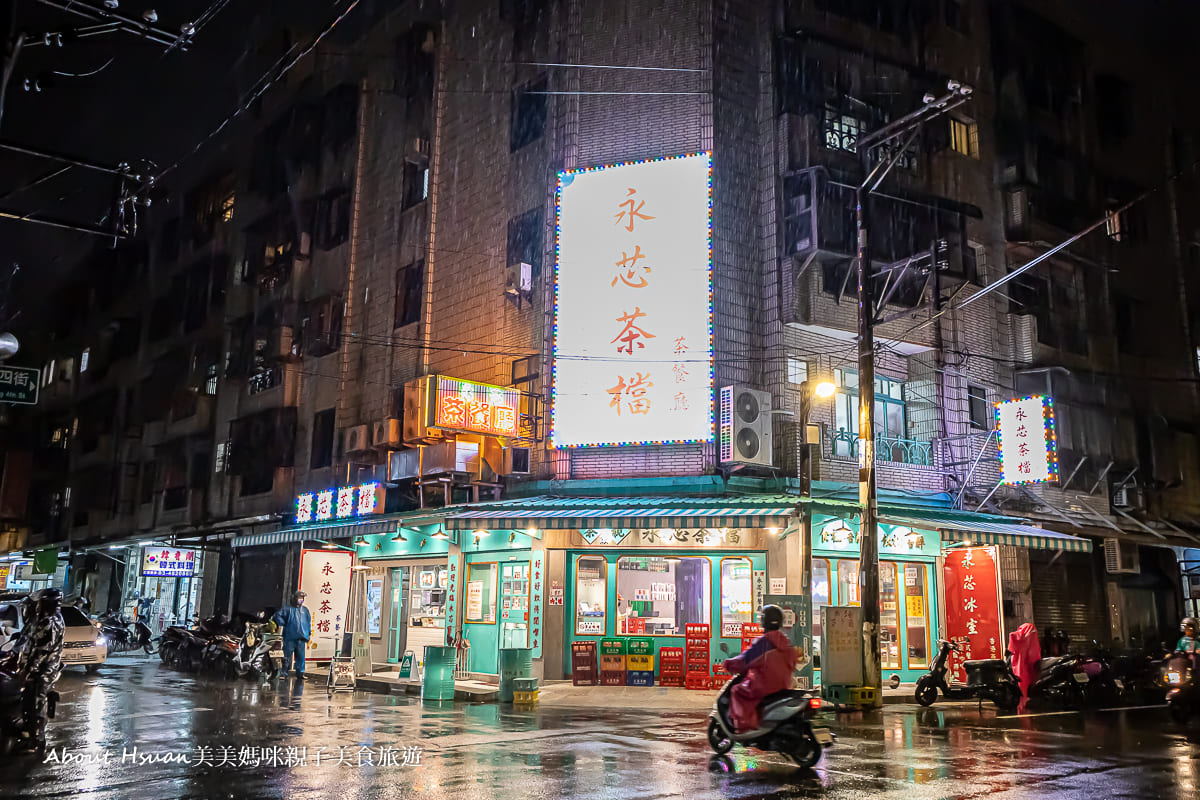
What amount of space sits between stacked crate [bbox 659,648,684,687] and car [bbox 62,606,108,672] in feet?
49.1

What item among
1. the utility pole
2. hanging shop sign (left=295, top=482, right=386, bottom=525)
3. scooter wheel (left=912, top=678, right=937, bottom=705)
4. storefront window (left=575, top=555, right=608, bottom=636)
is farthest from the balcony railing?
hanging shop sign (left=295, top=482, right=386, bottom=525)

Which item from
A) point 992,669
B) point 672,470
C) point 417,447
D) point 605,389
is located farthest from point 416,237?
point 992,669

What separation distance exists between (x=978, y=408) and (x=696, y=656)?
33.2 ft

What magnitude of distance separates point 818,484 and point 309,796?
1432 cm

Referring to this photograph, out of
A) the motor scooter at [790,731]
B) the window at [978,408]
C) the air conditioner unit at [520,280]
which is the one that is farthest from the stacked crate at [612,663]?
the window at [978,408]

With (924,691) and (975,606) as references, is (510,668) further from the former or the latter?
(975,606)

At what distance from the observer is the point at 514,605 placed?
70.0 feet

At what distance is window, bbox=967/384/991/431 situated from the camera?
77.0 feet

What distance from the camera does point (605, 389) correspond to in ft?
67.7

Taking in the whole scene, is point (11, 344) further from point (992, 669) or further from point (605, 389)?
point (992, 669)

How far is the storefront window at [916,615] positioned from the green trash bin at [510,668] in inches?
376

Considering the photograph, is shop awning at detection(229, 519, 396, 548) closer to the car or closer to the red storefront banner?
the car

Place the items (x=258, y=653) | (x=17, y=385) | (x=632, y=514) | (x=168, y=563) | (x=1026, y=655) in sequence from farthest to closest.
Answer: (x=168, y=563), (x=258, y=653), (x=632, y=514), (x=1026, y=655), (x=17, y=385)

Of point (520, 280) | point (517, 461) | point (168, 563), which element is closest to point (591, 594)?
point (517, 461)
